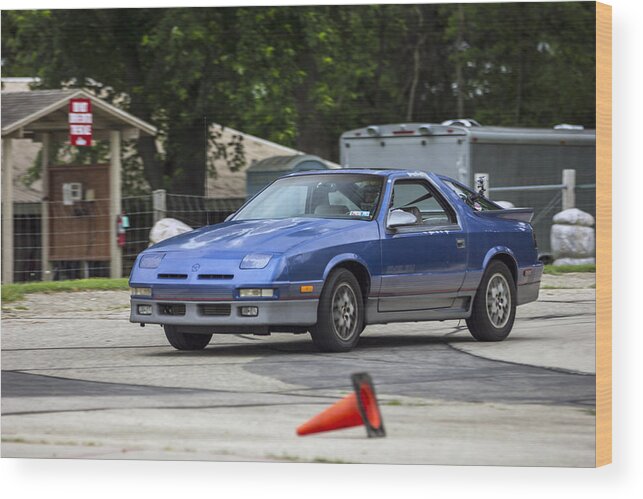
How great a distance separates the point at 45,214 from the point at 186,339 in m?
1.77

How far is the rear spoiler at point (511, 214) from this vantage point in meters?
12.9

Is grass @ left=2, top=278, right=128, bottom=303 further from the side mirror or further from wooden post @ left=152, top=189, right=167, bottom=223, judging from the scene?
the side mirror

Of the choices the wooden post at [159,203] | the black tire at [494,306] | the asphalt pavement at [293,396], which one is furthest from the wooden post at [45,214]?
the black tire at [494,306]

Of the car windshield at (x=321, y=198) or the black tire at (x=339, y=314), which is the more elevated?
the car windshield at (x=321, y=198)

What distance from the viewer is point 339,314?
11.8 m

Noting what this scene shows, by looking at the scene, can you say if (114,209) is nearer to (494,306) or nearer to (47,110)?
(47,110)

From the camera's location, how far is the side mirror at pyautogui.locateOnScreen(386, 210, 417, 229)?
12.2 metres

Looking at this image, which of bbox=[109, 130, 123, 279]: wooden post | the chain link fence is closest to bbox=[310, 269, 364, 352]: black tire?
the chain link fence

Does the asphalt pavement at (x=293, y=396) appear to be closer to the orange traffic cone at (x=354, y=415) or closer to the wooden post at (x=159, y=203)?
the orange traffic cone at (x=354, y=415)

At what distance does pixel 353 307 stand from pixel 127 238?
2.18 metres

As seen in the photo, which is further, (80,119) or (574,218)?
(574,218)

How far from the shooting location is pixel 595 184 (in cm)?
1077

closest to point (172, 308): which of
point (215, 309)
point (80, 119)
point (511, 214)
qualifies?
point (215, 309)

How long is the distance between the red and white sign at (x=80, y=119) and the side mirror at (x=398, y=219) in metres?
2.37
